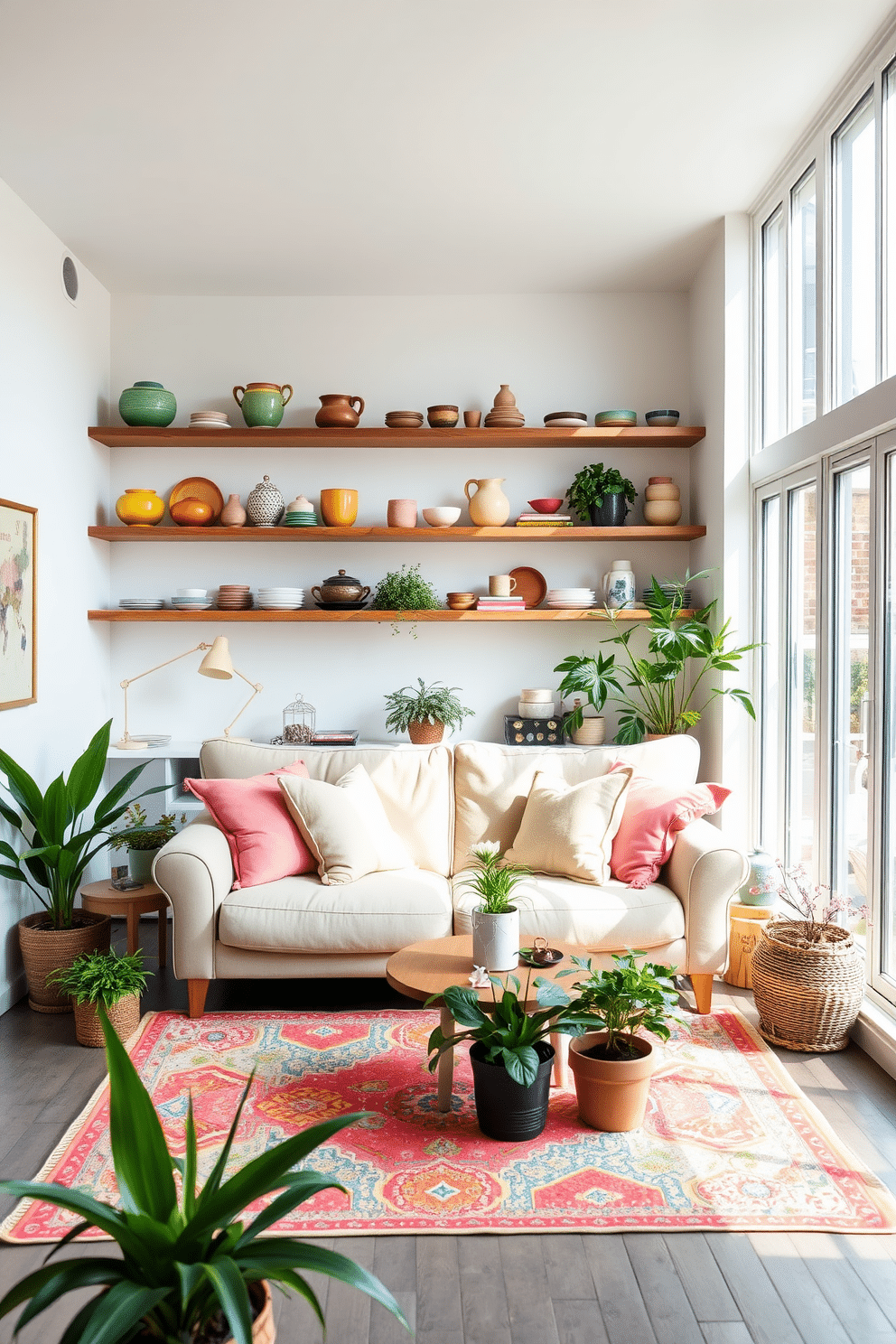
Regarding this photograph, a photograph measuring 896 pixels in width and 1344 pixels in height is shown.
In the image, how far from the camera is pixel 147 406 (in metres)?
4.75

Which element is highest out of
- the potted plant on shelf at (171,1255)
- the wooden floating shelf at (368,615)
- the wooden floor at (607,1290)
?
the wooden floating shelf at (368,615)

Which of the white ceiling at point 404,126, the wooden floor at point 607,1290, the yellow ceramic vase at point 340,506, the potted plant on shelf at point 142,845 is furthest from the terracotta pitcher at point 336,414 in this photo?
the wooden floor at point 607,1290

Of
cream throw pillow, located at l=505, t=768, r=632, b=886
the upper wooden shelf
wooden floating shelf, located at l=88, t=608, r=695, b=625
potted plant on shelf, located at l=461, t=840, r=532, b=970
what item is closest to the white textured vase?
potted plant on shelf, located at l=461, t=840, r=532, b=970

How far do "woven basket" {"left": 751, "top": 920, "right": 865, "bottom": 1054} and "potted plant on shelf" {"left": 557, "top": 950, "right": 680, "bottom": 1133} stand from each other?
62cm

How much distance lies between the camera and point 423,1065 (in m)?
3.10

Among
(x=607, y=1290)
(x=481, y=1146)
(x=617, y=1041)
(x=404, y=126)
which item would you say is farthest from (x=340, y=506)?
(x=607, y=1290)

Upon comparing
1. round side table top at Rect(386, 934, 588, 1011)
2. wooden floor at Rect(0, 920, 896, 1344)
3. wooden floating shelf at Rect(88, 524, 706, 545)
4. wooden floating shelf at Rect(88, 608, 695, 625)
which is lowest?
wooden floor at Rect(0, 920, 896, 1344)

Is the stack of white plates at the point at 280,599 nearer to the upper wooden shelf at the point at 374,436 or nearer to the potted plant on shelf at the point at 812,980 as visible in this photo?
the upper wooden shelf at the point at 374,436

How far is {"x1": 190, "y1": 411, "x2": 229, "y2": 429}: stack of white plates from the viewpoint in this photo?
4781mm

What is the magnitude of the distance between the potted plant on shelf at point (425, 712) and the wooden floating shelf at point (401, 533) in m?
0.75

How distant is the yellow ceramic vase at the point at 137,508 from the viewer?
480cm

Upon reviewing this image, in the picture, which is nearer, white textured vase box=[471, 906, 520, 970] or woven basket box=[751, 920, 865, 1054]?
white textured vase box=[471, 906, 520, 970]

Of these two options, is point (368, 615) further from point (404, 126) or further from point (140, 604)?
point (404, 126)

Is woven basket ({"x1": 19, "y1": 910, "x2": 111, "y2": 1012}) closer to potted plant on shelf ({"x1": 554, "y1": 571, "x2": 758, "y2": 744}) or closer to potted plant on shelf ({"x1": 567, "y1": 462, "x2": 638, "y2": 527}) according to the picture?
potted plant on shelf ({"x1": 554, "y1": 571, "x2": 758, "y2": 744})
